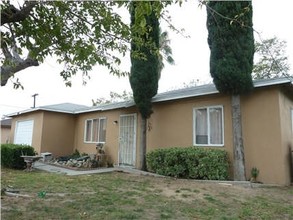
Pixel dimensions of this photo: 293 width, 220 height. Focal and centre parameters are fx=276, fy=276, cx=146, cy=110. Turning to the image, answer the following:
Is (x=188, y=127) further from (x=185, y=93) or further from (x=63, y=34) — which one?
(x=63, y=34)

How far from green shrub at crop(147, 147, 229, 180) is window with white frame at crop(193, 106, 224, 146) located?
2.32 ft

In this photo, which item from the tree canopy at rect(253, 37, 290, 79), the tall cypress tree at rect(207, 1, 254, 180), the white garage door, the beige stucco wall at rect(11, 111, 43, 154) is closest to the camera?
the tall cypress tree at rect(207, 1, 254, 180)

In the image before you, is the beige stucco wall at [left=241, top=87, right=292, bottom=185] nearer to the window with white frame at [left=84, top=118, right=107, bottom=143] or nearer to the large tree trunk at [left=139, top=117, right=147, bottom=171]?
the large tree trunk at [left=139, top=117, right=147, bottom=171]

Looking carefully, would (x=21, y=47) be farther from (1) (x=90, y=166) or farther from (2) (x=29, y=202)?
(1) (x=90, y=166)

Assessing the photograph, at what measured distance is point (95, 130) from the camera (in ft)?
51.9

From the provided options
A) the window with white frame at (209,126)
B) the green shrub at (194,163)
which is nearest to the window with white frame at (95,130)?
the green shrub at (194,163)

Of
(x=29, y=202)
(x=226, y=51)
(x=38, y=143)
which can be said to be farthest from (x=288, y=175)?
(x=38, y=143)

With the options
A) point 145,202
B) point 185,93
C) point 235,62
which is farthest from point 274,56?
point 145,202

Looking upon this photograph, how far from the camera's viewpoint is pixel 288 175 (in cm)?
898

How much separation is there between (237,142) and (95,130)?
8898 mm

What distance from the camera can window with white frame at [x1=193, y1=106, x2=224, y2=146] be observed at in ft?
33.3

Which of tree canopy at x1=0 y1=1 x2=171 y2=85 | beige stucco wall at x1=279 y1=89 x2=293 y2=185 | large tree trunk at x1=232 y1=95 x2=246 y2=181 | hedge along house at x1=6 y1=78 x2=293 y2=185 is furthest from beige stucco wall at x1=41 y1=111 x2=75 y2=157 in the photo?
beige stucco wall at x1=279 y1=89 x2=293 y2=185

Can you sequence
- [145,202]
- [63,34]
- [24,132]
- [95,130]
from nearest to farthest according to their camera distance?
[63,34], [145,202], [95,130], [24,132]

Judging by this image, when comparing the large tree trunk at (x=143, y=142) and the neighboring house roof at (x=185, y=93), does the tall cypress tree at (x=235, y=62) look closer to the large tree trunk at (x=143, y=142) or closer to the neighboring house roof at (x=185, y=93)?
the neighboring house roof at (x=185, y=93)
